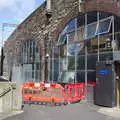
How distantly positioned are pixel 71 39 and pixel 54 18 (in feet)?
12.1

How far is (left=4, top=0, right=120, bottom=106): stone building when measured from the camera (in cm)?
1836

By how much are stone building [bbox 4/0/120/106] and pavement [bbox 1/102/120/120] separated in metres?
2.10

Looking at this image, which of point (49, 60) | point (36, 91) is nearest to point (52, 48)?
point (49, 60)

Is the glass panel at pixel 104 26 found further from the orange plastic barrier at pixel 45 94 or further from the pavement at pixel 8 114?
the pavement at pixel 8 114

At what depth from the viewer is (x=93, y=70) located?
64.5 feet

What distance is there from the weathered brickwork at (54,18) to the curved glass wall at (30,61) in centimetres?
74

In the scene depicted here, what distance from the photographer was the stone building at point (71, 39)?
18359 millimetres

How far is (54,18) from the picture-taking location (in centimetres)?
2600

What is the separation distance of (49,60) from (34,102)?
26.6 feet

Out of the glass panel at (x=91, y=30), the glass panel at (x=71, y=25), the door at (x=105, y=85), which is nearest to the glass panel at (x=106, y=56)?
the door at (x=105, y=85)

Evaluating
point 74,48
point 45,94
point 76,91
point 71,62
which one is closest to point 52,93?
point 45,94

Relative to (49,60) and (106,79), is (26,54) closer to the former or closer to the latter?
(49,60)

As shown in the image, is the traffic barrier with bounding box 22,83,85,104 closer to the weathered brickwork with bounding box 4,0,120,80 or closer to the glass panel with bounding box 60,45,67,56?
the glass panel with bounding box 60,45,67,56

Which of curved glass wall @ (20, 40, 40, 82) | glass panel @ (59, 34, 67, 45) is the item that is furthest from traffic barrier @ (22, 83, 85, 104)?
curved glass wall @ (20, 40, 40, 82)
